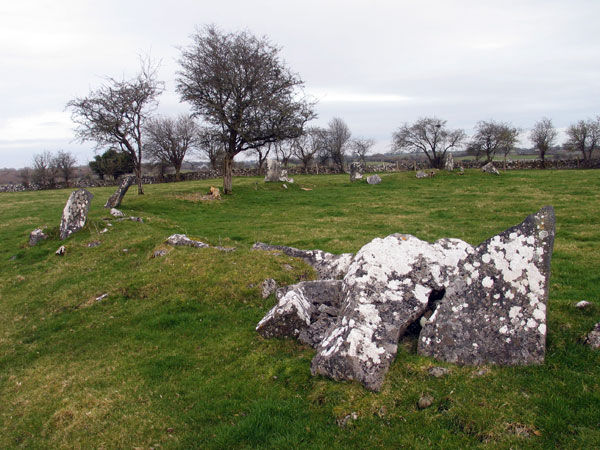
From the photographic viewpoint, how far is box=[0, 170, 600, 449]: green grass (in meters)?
4.73

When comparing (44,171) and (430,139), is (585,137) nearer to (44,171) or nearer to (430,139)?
(430,139)

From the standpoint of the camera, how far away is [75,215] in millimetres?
16141

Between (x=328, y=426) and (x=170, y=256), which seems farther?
(x=170, y=256)

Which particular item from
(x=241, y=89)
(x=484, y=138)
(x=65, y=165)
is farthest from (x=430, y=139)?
(x=65, y=165)

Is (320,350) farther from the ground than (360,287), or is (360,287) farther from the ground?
(360,287)

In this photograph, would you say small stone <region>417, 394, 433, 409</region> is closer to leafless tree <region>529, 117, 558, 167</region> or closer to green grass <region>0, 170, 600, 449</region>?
green grass <region>0, 170, 600, 449</region>

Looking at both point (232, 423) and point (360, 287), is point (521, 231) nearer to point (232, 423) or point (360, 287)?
point (360, 287)

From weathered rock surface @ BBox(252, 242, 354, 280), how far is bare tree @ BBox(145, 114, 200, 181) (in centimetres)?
4879

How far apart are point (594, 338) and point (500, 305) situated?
1.38 metres

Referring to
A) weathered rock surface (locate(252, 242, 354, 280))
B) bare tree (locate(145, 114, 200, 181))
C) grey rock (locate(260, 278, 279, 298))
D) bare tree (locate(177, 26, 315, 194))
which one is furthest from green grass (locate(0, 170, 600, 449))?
bare tree (locate(145, 114, 200, 181))

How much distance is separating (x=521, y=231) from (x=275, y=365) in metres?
4.61

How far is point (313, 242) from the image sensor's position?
602 inches

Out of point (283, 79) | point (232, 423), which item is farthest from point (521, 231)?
point (283, 79)

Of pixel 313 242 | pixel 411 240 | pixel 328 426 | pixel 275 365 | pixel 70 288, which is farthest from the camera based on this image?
pixel 313 242
